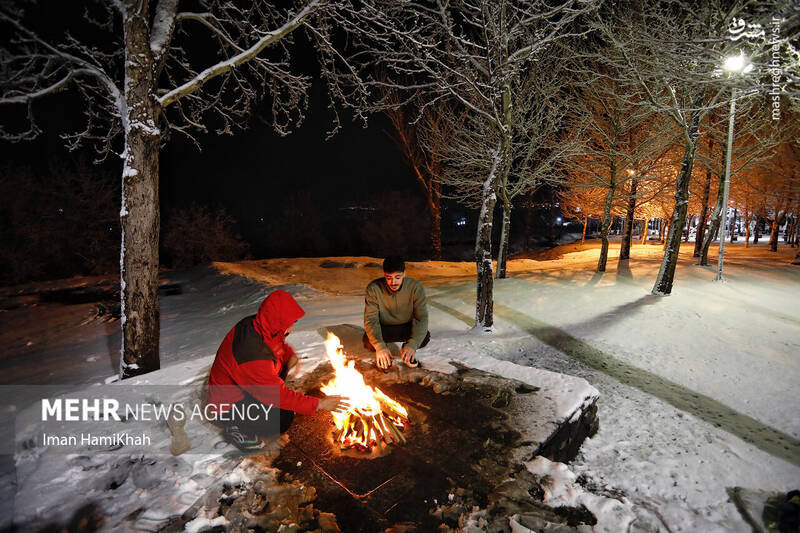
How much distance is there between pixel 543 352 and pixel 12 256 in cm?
2760

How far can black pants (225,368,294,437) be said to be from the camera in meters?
3.11

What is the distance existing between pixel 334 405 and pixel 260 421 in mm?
659

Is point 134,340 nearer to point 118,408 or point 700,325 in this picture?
point 118,408

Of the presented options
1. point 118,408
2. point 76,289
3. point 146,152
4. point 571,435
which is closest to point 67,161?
point 76,289

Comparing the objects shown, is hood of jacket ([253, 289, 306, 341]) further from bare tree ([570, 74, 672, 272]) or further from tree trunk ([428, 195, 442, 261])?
tree trunk ([428, 195, 442, 261])

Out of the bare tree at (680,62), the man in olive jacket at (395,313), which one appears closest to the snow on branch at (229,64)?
the man in olive jacket at (395,313)

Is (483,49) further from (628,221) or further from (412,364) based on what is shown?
(628,221)

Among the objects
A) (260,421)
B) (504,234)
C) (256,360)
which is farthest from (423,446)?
(504,234)

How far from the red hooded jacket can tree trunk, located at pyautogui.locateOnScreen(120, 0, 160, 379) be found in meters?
2.53

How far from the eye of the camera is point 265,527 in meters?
2.29

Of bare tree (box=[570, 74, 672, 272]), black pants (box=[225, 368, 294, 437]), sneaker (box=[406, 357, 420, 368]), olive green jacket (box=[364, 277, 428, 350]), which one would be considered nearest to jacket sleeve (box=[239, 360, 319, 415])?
black pants (box=[225, 368, 294, 437])

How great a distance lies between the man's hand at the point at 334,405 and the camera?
3324mm

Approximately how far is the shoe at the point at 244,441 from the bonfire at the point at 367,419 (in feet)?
2.14

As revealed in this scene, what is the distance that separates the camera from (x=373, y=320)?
4605mm
